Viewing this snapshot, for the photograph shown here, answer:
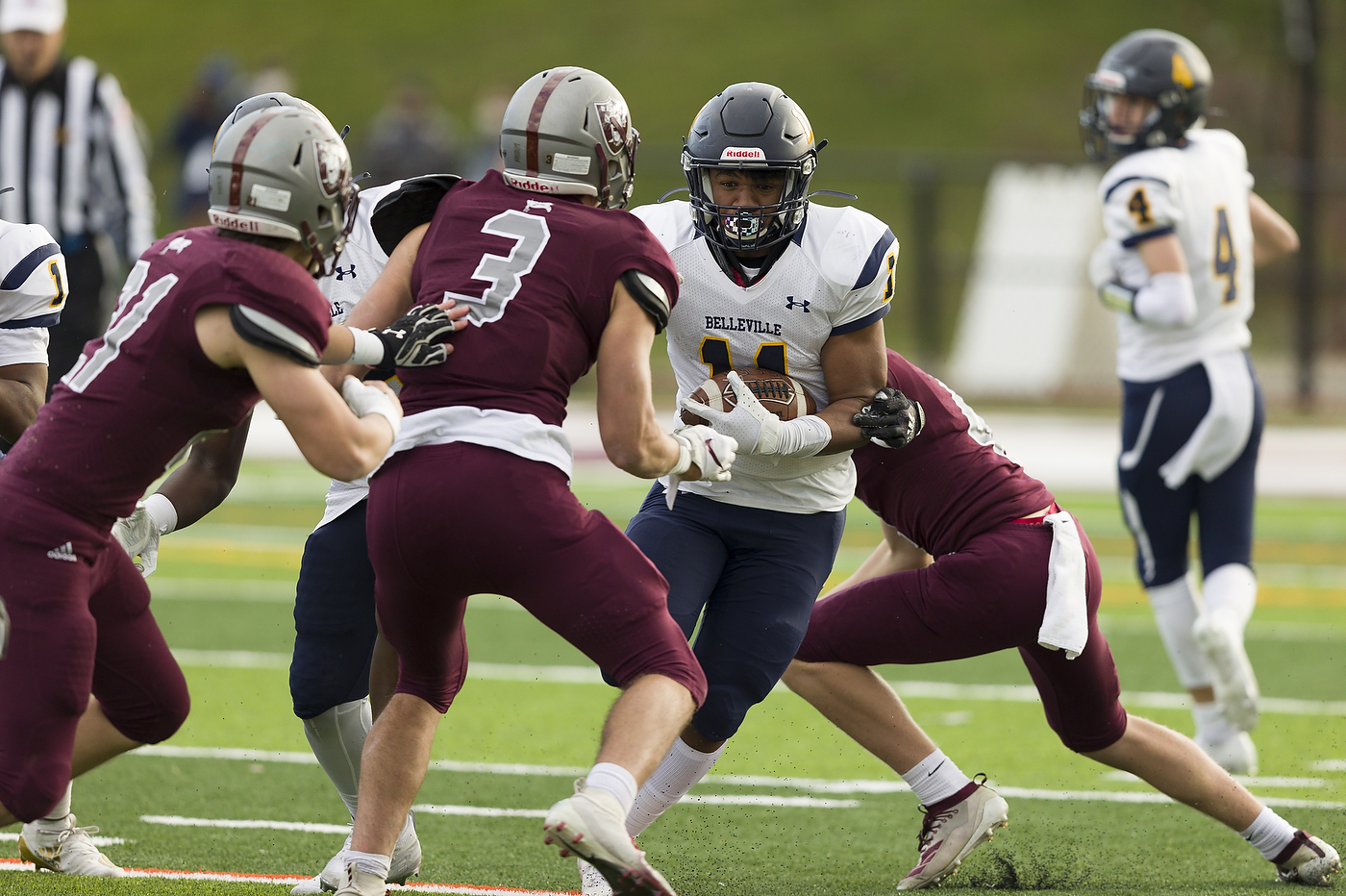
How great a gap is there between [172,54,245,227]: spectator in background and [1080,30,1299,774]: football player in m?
10.5

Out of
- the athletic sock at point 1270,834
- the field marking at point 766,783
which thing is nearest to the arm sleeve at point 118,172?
the field marking at point 766,783

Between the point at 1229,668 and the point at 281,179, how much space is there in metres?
3.20

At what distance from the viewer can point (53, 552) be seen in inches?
119

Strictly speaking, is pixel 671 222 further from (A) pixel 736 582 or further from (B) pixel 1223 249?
(B) pixel 1223 249

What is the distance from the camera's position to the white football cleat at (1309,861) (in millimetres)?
3887

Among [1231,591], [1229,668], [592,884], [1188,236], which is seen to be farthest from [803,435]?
[1188,236]

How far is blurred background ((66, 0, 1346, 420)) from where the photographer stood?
2319 cm

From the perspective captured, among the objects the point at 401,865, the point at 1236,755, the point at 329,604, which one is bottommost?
the point at 1236,755

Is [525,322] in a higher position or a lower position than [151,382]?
higher

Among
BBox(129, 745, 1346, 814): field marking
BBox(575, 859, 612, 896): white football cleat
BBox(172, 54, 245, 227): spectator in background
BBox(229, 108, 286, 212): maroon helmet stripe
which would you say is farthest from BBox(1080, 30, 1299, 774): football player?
BBox(172, 54, 245, 227): spectator in background

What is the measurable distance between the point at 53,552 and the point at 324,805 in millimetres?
Answer: 1878

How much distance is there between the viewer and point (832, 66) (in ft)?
100

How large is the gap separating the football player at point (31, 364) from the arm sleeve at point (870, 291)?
5.84ft

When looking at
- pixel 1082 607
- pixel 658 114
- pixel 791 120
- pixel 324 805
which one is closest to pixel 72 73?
pixel 324 805
